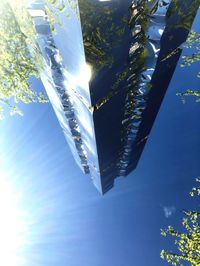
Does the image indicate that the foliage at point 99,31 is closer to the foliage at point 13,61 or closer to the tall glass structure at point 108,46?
the tall glass structure at point 108,46

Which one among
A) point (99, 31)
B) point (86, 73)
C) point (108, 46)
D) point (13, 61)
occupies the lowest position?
point (13, 61)

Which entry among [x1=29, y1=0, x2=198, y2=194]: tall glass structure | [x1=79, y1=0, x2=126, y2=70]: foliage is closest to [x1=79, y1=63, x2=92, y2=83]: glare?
[x1=29, y1=0, x2=198, y2=194]: tall glass structure

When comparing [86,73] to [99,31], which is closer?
[99,31]

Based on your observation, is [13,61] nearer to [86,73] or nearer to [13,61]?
[13,61]

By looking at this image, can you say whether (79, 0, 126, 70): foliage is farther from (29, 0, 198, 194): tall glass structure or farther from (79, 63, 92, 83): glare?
(79, 63, 92, 83): glare

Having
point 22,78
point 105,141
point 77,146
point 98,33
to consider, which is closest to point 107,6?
point 98,33

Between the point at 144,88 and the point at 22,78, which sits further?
the point at 22,78

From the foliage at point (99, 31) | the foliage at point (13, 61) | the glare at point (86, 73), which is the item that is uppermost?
the foliage at point (99, 31)

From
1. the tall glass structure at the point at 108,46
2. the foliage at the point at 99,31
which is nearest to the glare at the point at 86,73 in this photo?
the tall glass structure at the point at 108,46

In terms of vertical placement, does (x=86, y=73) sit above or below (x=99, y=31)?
below

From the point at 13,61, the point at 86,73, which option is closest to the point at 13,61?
the point at 13,61

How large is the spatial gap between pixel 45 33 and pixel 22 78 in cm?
857

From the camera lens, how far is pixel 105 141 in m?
16.4

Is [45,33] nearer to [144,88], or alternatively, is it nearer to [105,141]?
[144,88]
